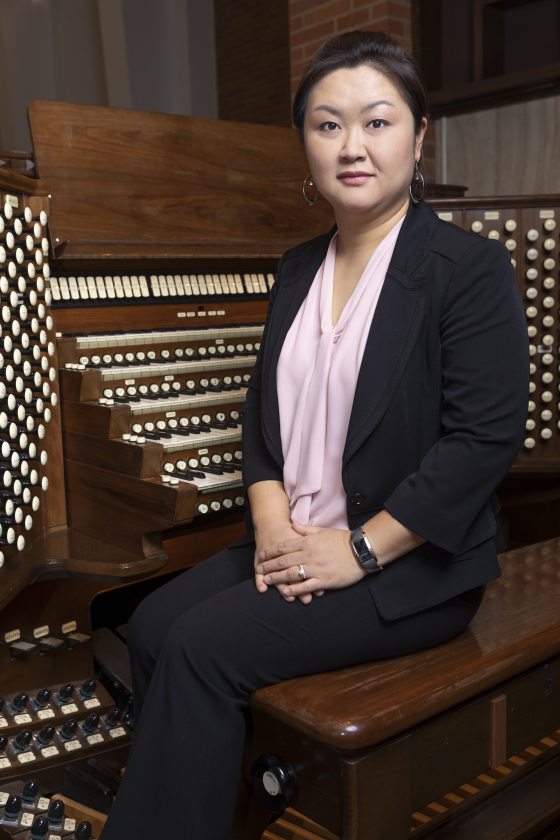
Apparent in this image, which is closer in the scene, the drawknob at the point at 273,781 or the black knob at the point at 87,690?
the drawknob at the point at 273,781

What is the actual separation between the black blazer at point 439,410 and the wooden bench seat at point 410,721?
0.13m

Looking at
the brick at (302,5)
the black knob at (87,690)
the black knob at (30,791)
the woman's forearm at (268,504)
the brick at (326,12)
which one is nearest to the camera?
the woman's forearm at (268,504)

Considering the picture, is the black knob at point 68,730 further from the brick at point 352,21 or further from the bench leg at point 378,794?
the brick at point 352,21

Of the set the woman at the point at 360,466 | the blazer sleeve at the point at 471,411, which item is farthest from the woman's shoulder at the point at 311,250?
the blazer sleeve at the point at 471,411

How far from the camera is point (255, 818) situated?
169 centimetres

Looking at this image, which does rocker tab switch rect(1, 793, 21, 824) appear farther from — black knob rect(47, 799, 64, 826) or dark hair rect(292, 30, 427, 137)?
dark hair rect(292, 30, 427, 137)

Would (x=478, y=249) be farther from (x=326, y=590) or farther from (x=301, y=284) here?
(x=326, y=590)

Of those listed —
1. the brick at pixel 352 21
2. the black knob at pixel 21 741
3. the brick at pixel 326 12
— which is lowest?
the black knob at pixel 21 741

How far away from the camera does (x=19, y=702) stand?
7.40 feet

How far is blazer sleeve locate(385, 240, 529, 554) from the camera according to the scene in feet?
5.17

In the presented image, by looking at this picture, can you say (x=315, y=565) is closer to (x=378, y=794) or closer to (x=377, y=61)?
(x=378, y=794)

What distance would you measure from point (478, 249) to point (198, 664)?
907mm

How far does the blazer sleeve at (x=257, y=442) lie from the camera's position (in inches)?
75.1

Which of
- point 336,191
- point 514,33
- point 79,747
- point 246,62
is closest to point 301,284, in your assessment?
point 336,191
